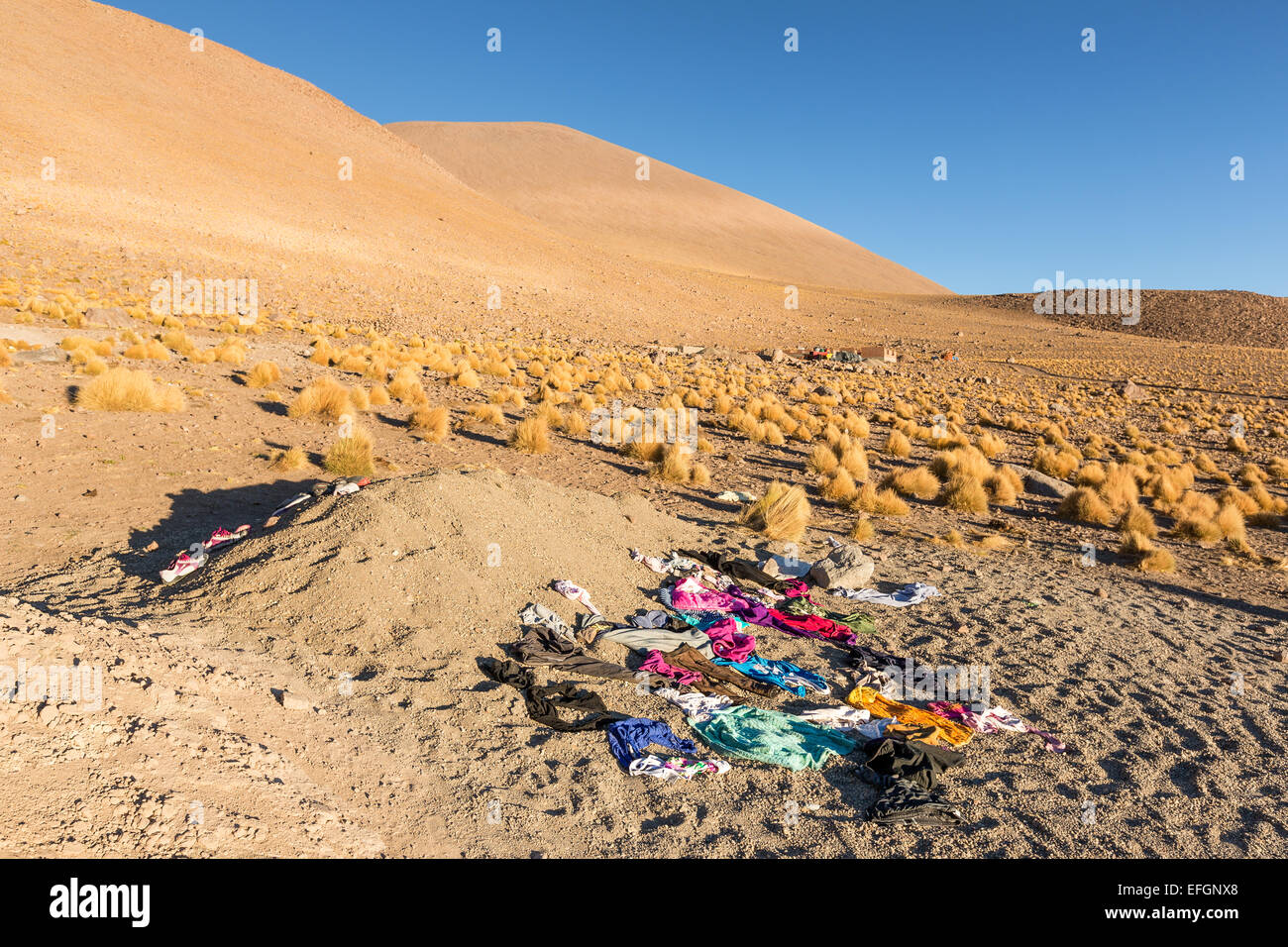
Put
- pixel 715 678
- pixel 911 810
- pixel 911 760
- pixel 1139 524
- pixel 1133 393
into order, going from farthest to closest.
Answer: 1. pixel 1133 393
2. pixel 1139 524
3. pixel 715 678
4. pixel 911 760
5. pixel 911 810

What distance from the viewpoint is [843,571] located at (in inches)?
328

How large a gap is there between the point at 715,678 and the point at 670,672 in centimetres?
41

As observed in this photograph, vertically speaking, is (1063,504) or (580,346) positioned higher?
(580,346)

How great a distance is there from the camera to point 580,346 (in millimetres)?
31547

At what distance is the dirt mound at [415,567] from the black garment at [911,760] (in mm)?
3094

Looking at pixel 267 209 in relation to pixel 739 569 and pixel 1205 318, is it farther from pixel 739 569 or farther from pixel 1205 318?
pixel 1205 318

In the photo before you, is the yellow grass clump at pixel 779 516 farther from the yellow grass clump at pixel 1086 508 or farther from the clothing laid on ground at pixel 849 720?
the yellow grass clump at pixel 1086 508

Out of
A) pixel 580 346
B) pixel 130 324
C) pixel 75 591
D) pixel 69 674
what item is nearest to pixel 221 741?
pixel 69 674

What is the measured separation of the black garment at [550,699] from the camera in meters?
4.87

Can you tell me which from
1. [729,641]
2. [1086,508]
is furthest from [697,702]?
[1086,508]

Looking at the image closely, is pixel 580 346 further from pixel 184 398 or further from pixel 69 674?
pixel 69 674

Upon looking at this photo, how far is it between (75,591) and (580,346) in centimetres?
2683

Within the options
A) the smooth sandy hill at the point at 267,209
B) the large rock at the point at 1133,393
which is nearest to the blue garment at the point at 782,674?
the smooth sandy hill at the point at 267,209

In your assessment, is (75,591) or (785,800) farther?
(75,591)
